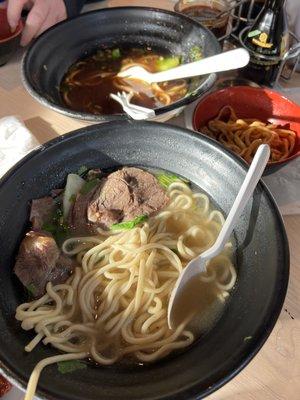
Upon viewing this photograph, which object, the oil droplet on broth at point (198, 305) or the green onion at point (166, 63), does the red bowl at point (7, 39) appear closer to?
the green onion at point (166, 63)

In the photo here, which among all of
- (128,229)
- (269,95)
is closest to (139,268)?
(128,229)

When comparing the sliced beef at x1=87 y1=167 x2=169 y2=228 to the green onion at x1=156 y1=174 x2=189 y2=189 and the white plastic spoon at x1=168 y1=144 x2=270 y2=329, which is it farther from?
the white plastic spoon at x1=168 y1=144 x2=270 y2=329

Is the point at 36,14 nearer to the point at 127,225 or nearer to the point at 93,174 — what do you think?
the point at 93,174

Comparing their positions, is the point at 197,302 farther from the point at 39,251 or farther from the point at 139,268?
the point at 39,251

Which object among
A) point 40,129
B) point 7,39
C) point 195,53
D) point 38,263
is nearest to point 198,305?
point 38,263

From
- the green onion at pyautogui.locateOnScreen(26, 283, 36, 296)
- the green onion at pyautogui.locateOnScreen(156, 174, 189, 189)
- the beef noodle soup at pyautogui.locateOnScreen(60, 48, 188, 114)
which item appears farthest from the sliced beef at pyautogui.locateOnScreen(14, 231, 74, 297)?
the beef noodle soup at pyautogui.locateOnScreen(60, 48, 188, 114)
